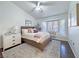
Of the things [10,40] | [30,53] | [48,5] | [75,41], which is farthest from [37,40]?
[48,5]

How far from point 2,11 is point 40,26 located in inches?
140

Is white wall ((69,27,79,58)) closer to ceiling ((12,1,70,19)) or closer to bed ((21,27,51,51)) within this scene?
bed ((21,27,51,51))

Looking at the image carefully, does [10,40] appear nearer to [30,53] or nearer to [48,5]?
[30,53]

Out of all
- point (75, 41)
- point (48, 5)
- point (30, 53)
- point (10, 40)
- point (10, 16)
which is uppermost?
point (48, 5)

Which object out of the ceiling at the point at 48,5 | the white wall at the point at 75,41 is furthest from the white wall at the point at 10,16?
the white wall at the point at 75,41

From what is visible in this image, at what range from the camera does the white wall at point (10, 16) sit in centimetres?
412

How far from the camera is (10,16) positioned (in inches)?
182

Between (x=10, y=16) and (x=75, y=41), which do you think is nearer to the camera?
(x=75, y=41)

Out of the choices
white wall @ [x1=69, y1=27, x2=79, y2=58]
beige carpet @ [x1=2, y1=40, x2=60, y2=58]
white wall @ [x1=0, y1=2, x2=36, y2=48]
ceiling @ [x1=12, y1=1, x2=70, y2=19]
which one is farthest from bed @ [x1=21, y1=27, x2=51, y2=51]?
ceiling @ [x1=12, y1=1, x2=70, y2=19]

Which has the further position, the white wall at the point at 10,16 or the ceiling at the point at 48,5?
the ceiling at the point at 48,5

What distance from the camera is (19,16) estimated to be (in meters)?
5.30

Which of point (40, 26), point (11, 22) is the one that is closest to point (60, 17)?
point (40, 26)

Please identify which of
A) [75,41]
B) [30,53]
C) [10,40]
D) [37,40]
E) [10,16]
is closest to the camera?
[75,41]

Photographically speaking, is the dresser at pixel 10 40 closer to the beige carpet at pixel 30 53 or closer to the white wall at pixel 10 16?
the beige carpet at pixel 30 53
